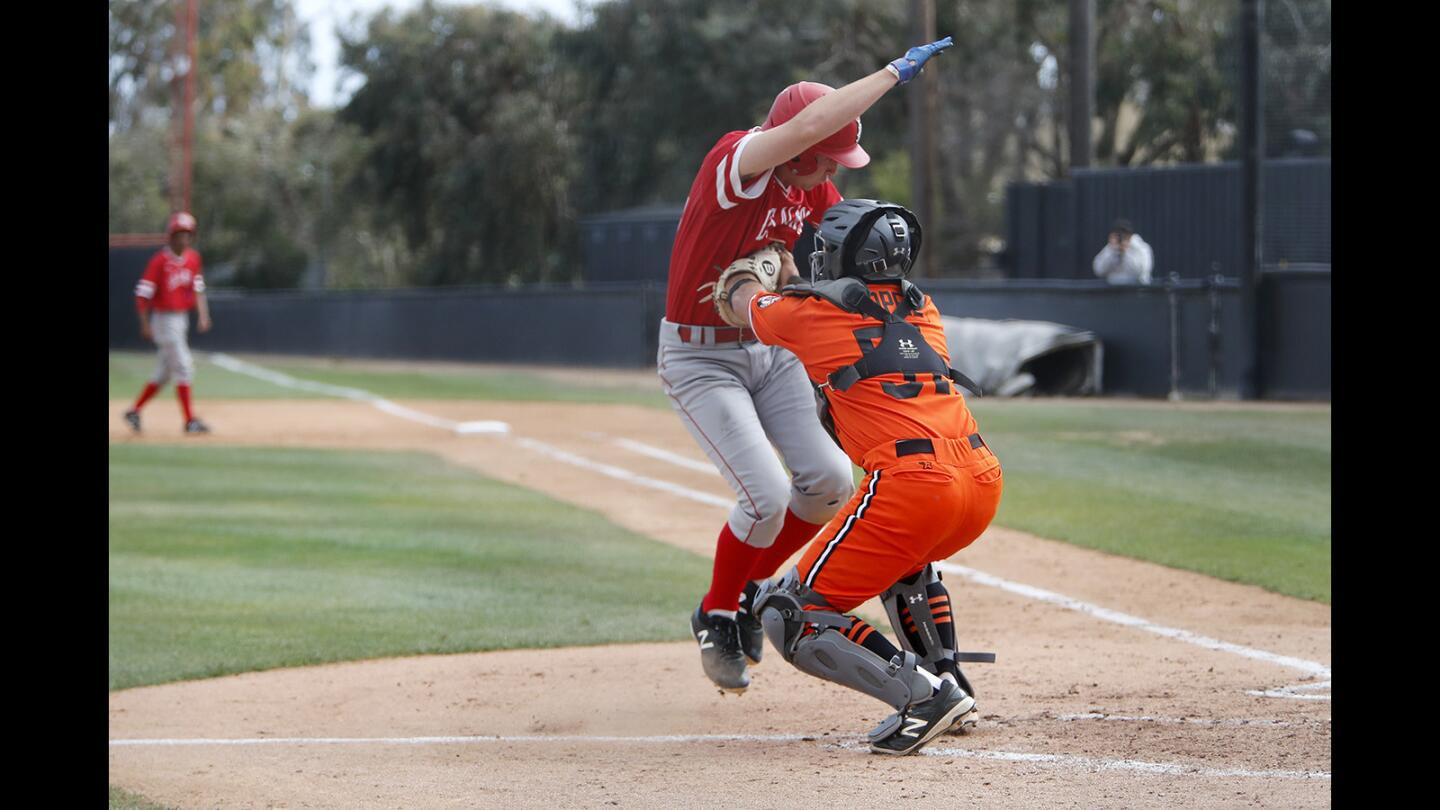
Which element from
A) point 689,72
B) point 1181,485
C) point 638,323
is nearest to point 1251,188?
point 1181,485

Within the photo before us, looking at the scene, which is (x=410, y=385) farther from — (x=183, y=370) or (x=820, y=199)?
(x=820, y=199)

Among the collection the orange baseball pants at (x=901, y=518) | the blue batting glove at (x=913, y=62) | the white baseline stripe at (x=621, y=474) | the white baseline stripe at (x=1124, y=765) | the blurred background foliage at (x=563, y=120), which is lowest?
the white baseline stripe at (x=621, y=474)

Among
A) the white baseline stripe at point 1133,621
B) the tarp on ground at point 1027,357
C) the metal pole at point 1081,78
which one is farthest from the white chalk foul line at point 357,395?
the metal pole at point 1081,78

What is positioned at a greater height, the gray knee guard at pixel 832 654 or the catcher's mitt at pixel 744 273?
the catcher's mitt at pixel 744 273

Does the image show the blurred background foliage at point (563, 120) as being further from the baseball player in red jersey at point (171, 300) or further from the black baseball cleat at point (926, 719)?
the black baseball cleat at point (926, 719)

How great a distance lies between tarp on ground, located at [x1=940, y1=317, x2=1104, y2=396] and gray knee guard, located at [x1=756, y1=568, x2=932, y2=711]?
47.5 feet

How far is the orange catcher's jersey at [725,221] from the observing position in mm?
5348

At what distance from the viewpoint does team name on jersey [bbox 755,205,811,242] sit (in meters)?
5.50

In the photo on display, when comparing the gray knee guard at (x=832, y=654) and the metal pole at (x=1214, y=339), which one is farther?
the metal pole at (x=1214, y=339)

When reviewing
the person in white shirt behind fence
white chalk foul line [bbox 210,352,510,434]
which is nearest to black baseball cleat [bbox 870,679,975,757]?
white chalk foul line [bbox 210,352,510,434]

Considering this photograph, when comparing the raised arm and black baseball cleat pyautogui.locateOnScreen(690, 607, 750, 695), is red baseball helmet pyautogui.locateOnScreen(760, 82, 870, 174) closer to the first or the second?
the raised arm

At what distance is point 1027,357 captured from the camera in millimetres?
19422
